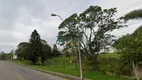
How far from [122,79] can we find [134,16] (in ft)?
17.9

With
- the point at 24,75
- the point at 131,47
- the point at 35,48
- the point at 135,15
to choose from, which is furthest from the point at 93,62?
the point at 35,48

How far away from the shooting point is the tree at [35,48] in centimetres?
7144

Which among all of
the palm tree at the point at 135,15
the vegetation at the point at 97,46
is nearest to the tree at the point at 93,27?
the vegetation at the point at 97,46

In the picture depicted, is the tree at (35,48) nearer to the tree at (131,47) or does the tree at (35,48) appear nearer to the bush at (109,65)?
the bush at (109,65)

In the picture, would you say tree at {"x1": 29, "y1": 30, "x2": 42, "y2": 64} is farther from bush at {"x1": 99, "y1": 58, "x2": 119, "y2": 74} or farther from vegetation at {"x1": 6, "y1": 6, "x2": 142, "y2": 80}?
bush at {"x1": 99, "y1": 58, "x2": 119, "y2": 74}

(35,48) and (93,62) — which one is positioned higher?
(35,48)

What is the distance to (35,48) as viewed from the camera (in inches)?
2849

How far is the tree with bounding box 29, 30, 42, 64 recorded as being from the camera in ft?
234

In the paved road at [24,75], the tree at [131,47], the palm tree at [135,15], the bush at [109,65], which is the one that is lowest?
the paved road at [24,75]

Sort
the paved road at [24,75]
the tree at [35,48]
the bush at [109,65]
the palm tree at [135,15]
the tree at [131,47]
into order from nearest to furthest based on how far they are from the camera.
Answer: the tree at [131,47] → the palm tree at [135,15] → the bush at [109,65] → the paved road at [24,75] → the tree at [35,48]

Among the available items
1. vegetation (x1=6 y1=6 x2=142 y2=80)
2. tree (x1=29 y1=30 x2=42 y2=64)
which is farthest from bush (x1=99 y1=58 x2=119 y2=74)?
tree (x1=29 y1=30 x2=42 y2=64)

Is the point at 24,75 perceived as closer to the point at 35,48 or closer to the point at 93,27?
the point at 93,27

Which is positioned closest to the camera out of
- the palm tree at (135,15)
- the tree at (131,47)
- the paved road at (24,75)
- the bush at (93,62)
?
the tree at (131,47)

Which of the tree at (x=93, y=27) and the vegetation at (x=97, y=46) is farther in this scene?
the tree at (x=93, y=27)
